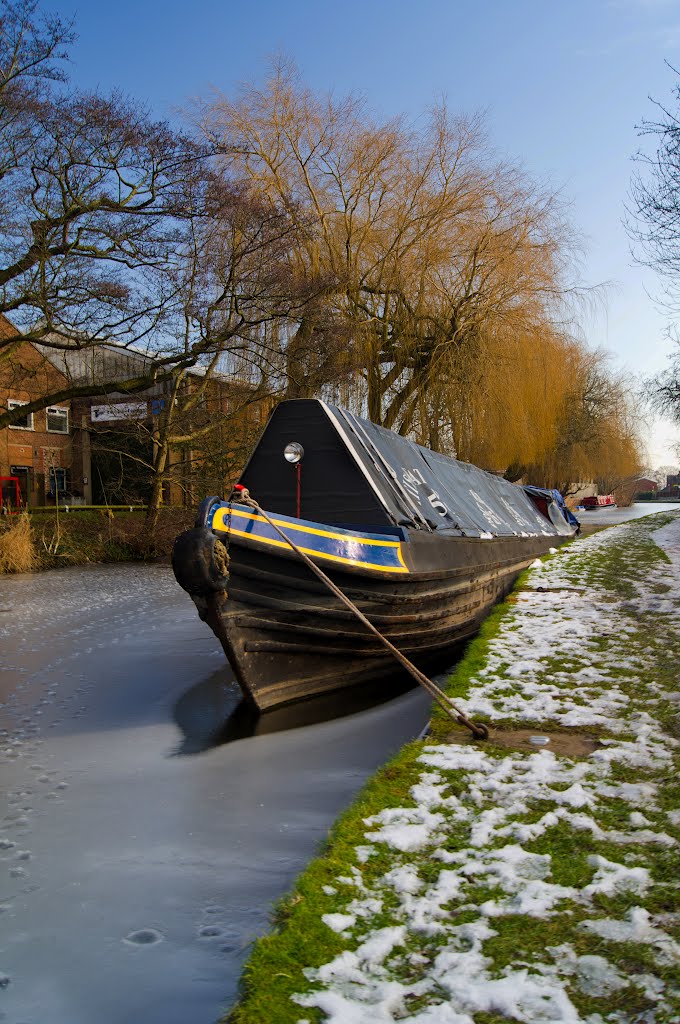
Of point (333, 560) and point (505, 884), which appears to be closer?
point (505, 884)

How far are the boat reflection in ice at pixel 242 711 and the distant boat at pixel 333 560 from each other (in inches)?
4.5

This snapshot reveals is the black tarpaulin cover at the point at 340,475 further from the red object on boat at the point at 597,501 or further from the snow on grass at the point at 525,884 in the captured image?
the red object on boat at the point at 597,501

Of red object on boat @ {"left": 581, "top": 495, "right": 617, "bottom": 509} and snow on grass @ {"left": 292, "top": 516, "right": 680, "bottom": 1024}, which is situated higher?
red object on boat @ {"left": 581, "top": 495, "right": 617, "bottom": 509}

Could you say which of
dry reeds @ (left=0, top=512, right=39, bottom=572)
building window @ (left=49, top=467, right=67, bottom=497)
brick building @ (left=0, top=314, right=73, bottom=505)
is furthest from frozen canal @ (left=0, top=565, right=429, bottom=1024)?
building window @ (left=49, top=467, right=67, bottom=497)

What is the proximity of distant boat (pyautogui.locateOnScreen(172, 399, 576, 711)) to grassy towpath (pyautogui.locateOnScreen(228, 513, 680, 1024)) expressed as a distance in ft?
5.70

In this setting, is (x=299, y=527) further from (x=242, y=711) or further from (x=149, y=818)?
(x=149, y=818)

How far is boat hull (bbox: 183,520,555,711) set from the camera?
580cm

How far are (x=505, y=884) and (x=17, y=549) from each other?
593 inches

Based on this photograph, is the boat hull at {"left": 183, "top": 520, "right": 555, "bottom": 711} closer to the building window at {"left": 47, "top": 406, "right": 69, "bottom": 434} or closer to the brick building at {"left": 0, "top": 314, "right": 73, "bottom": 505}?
the brick building at {"left": 0, "top": 314, "right": 73, "bottom": 505}

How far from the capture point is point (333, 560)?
6.11 meters

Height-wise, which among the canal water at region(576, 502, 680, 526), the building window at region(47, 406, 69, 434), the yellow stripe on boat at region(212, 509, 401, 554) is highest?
the building window at region(47, 406, 69, 434)

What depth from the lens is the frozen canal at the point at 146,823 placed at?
2.68 meters

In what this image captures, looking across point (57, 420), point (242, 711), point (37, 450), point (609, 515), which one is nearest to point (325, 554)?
point (242, 711)

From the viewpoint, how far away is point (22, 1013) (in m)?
2.51
